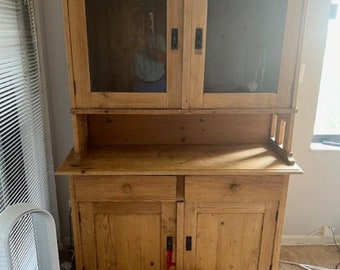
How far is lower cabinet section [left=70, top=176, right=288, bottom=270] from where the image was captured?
1405 mm

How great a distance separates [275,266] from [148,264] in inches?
24.7

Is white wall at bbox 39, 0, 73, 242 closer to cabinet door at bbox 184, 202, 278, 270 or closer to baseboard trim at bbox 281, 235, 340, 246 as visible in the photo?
cabinet door at bbox 184, 202, 278, 270

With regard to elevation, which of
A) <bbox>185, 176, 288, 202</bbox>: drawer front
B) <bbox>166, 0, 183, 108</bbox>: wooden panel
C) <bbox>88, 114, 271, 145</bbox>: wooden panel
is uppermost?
<bbox>166, 0, 183, 108</bbox>: wooden panel

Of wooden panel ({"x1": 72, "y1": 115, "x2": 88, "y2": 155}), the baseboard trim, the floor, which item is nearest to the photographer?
wooden panel ({"x1": 72, "y1": 115, "x2": 88, "y2": 155})

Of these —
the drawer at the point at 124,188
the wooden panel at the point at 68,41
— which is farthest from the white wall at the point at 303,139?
the drawer at the point at 124,188

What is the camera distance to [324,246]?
2.09m

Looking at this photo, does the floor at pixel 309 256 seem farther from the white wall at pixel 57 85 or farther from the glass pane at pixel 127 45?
the glass pane at pixel 127 45

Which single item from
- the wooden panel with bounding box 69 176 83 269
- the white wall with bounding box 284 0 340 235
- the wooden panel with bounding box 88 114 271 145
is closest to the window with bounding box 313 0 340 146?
the white wall with bounding box 284 0 340 235

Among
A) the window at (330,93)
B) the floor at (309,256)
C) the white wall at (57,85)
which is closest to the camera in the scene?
the white wall at (57,85)

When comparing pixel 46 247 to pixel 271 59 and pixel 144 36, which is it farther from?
pixel 271 59

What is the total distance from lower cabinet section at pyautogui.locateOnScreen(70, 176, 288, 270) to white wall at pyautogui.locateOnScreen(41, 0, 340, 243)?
1.76ft

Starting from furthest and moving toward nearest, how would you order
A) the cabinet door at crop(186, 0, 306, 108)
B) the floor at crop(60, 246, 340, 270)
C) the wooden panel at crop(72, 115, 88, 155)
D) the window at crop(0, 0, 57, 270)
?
the floor at crop(60, 246, 340, 270), the wooden panel at crop(72, 115, 88, 155), the cabinet door at crop(186, 0, 306, 108), the window at crop(0, 0, 57, 270)

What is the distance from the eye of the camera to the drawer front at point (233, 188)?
4.60 feet

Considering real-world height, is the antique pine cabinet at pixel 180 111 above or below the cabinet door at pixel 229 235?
above
